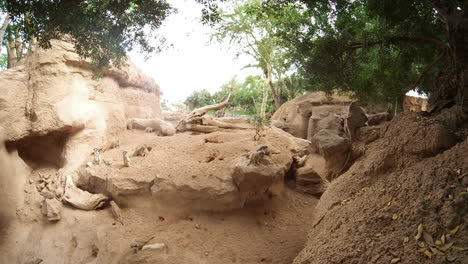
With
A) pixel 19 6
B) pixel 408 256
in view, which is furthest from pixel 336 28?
pixel 19 6

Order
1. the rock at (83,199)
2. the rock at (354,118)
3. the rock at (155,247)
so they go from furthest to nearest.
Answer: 1. the rock at (83,199)
2. the rock at (354,118)
3. the rock at (155,247)

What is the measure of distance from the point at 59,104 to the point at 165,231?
493 centimetres

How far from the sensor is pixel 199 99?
71.1 feet

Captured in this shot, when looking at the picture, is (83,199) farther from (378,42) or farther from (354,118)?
(378,42)

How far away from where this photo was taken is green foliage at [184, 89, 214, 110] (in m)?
21.5

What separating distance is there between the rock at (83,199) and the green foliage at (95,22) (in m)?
3.67

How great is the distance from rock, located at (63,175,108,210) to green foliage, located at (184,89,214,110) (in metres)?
14.8

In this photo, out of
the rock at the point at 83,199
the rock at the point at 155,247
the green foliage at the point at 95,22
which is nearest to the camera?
the green foliage at the point at 95,22

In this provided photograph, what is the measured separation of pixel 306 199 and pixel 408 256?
554cm

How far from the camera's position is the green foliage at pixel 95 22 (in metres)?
3.91

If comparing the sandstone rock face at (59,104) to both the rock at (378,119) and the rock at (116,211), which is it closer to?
the rock at (116,211)

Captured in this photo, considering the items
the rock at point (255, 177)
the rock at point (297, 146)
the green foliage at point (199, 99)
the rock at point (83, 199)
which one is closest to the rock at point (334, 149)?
the rock at point (255, 177)

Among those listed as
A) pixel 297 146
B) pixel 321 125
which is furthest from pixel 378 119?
pixel 321 125

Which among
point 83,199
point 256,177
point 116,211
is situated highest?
point 256,177
